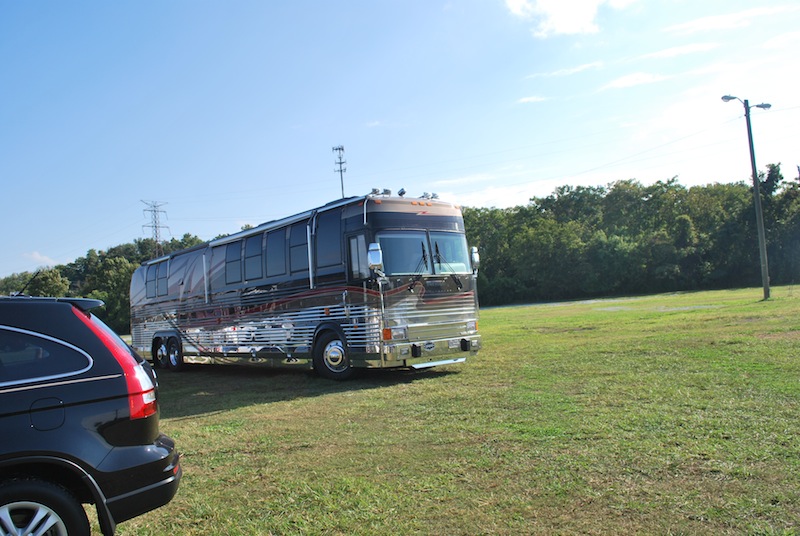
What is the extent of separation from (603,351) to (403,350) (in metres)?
4.40

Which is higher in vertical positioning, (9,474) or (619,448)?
(9,474)

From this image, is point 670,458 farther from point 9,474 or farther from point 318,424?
point 9,474

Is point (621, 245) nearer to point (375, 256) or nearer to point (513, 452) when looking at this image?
point (375, 256)

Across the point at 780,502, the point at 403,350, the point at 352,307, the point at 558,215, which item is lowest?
the point at 780,502

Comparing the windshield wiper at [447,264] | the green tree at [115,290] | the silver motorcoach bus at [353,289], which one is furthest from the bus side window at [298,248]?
the green tree at [115,290]

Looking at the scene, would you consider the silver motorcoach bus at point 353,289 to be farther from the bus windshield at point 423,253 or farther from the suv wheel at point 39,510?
the suv wheel at point 39,510

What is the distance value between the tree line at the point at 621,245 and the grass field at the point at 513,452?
4011cm

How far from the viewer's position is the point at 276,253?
13.4 metres

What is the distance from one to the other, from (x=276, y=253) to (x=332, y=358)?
9.99 feet

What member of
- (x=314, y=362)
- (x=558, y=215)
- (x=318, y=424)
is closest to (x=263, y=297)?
(x=314, y=362)

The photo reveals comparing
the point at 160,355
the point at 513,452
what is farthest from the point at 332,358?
the point at 160,355

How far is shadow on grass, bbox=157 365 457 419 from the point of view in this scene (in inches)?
397

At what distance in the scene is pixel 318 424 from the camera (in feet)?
25.1

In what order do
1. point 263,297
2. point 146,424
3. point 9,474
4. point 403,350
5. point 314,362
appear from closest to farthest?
point 9,474, point 146,424, point 403,350, point 314,362, point 263,297
